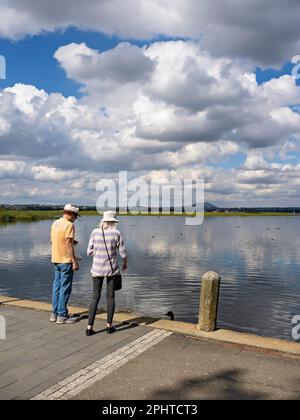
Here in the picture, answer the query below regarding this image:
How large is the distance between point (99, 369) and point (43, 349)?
131cm

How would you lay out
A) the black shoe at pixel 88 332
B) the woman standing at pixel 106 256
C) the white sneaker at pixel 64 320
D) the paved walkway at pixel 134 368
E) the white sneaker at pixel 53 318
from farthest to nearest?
the white sneaker at pixel 53 318 < the white sneaker at pixel 64 320 < the woman standing at pixel 106 256 < the black shoe at pixel 88 332 < the paved walkway at pixel 134 368

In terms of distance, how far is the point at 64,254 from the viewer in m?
8.07

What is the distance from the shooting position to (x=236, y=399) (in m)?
4.98

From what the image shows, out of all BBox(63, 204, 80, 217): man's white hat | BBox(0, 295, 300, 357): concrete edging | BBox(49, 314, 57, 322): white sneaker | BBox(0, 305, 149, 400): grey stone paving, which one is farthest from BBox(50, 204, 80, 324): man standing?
BBox(0, 295, 300, 357): concrete edging

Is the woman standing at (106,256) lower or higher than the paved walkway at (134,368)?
higher

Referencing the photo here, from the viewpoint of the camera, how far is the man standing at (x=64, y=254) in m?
8.01

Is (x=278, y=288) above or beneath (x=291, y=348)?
beneath

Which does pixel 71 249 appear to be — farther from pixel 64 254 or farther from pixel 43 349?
pixel 43 349

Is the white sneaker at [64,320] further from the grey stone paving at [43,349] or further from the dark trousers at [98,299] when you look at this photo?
the dark trousers at [98,299]

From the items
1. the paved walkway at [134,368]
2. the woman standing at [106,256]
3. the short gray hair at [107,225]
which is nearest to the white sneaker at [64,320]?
the paved walkway at [134,368]
